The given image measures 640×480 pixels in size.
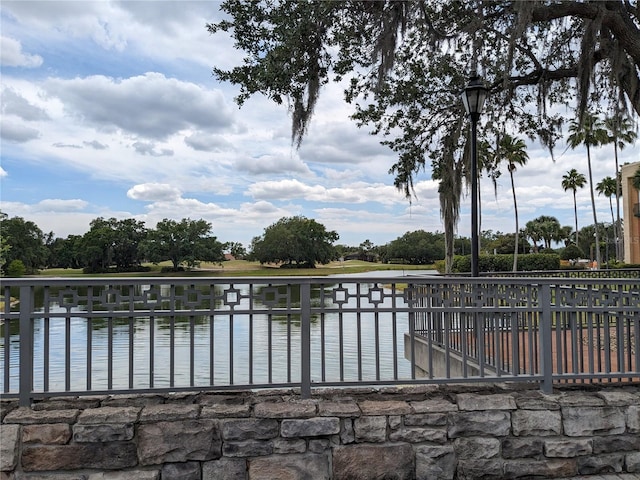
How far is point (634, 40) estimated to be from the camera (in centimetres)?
636

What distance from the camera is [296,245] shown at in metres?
50.4

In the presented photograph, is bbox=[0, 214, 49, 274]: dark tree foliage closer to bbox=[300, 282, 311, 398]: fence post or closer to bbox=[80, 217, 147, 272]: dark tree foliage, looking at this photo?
bbox=[80, 217, 147, 272]: dark tree foliage

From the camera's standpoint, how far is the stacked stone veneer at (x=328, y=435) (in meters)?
3.27

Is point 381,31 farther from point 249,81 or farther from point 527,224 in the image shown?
point 527,224

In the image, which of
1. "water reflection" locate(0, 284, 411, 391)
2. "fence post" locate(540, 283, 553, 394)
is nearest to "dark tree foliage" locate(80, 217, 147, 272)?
"water reflection" locate(0, 284, 411, 391)

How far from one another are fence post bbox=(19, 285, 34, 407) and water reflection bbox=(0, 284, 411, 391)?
9 cm

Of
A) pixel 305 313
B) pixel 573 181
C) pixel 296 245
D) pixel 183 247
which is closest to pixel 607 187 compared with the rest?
pixel 573 181

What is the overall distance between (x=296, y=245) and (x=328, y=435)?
154 ft

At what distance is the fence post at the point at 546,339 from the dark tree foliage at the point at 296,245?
4491cm

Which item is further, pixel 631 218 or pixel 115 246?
pixel 115 246

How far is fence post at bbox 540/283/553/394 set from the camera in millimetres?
3797

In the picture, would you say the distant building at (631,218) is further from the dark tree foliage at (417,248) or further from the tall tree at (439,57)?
the tall tree at (439,57)

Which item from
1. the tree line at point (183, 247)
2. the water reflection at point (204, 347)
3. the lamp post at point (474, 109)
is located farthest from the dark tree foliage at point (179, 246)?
the lamp post at point (474, 109)

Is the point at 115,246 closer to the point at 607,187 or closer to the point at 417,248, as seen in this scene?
Result: the point at 417,248
